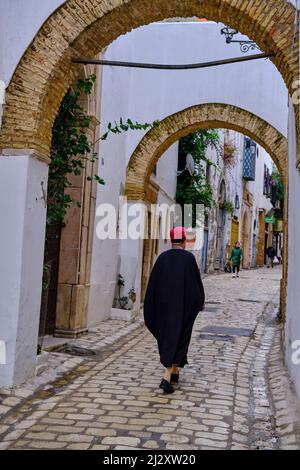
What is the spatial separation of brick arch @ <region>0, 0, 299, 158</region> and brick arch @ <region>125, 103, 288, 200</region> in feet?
17.7

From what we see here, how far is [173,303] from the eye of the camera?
5.38 meters

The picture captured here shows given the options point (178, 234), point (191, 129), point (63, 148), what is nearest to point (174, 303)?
point (178, 234)

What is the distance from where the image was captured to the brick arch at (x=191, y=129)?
1089cm

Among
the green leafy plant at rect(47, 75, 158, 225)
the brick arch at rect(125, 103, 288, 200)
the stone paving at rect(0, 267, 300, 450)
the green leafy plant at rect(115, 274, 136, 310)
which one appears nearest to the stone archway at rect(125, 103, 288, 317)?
the brick arch at rect(125, 103, 288, 200)

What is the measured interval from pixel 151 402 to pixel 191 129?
7.83 meters

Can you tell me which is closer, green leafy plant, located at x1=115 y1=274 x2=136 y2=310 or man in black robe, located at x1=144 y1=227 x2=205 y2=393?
man in black robe, located at x1=144 y1=227 x2=205 y2=393

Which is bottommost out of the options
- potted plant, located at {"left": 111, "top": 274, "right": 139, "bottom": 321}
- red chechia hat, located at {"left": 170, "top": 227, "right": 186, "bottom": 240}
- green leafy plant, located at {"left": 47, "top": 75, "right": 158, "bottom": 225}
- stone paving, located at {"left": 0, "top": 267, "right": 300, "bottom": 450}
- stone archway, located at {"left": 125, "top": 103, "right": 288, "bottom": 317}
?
stone paving, located at {"left": 0, "top": 267, "right": 300, "bottom": 450}

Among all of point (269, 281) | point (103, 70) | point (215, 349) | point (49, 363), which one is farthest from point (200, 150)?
point (49, 363)

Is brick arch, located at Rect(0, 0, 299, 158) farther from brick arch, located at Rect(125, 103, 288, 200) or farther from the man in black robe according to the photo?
brick arch, located at Rect(125, 103, 288, 200)

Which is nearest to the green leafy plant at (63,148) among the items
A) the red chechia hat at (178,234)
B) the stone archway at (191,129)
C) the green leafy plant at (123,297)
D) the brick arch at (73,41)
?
the brick arch at (73,41)

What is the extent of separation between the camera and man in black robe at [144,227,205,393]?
532cm

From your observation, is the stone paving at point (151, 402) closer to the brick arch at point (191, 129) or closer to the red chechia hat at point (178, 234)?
the red chechia hat at point (178, 234)

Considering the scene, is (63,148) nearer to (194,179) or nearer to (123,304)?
(123,304)
